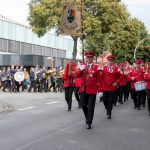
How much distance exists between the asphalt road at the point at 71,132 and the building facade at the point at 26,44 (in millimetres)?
38225

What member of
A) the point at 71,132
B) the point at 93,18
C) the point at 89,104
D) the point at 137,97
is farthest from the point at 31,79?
Answer: the point at 71,132

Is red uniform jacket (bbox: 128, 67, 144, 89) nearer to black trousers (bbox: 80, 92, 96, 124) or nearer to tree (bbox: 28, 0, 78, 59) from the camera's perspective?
black trousers (bbox: 80, 92, 96, 124)

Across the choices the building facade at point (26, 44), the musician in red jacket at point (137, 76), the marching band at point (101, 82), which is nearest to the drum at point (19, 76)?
the marching band at point (101, 82)

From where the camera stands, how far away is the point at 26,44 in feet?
244

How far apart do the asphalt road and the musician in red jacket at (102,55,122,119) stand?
0.44m

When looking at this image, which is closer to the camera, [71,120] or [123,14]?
[71,120]

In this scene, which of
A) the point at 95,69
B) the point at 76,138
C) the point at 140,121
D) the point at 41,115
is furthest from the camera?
the point at 41,115

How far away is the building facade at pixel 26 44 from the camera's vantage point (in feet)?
187

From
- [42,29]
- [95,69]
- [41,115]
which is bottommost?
[41,115]

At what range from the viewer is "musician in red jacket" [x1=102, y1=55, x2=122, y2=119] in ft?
45.8

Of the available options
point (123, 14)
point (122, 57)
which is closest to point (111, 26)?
point (123, 14)

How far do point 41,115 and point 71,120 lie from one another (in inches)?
73.4

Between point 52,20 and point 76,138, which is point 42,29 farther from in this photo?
point 76,138

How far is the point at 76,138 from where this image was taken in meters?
9.92
